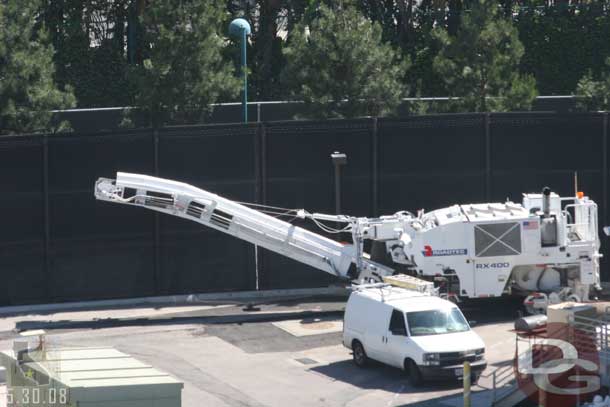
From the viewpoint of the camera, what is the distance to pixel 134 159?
30.8 m

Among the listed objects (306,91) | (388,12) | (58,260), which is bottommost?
(58,260)

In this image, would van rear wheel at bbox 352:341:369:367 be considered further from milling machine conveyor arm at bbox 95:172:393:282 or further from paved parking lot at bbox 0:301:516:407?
milling machine conveyor arm at bbox 95:172:393:282

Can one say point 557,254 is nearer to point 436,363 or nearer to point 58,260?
point 436,363

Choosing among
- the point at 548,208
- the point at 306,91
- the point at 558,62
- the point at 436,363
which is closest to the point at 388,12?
the point at 558,62

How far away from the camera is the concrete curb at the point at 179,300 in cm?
3023

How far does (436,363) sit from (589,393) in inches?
133

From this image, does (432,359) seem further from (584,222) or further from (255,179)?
(255,179)

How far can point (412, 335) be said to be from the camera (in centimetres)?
2259

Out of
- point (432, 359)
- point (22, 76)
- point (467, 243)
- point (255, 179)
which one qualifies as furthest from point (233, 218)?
point (22, 76)

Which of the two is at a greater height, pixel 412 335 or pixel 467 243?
pixel 467 243

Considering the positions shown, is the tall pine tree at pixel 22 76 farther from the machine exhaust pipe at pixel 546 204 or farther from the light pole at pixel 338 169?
the machine exhaust pipe at pixel 546 204

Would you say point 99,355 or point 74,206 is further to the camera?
point 74,206

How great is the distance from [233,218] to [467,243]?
20.6ft

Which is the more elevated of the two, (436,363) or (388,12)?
(388,12)
